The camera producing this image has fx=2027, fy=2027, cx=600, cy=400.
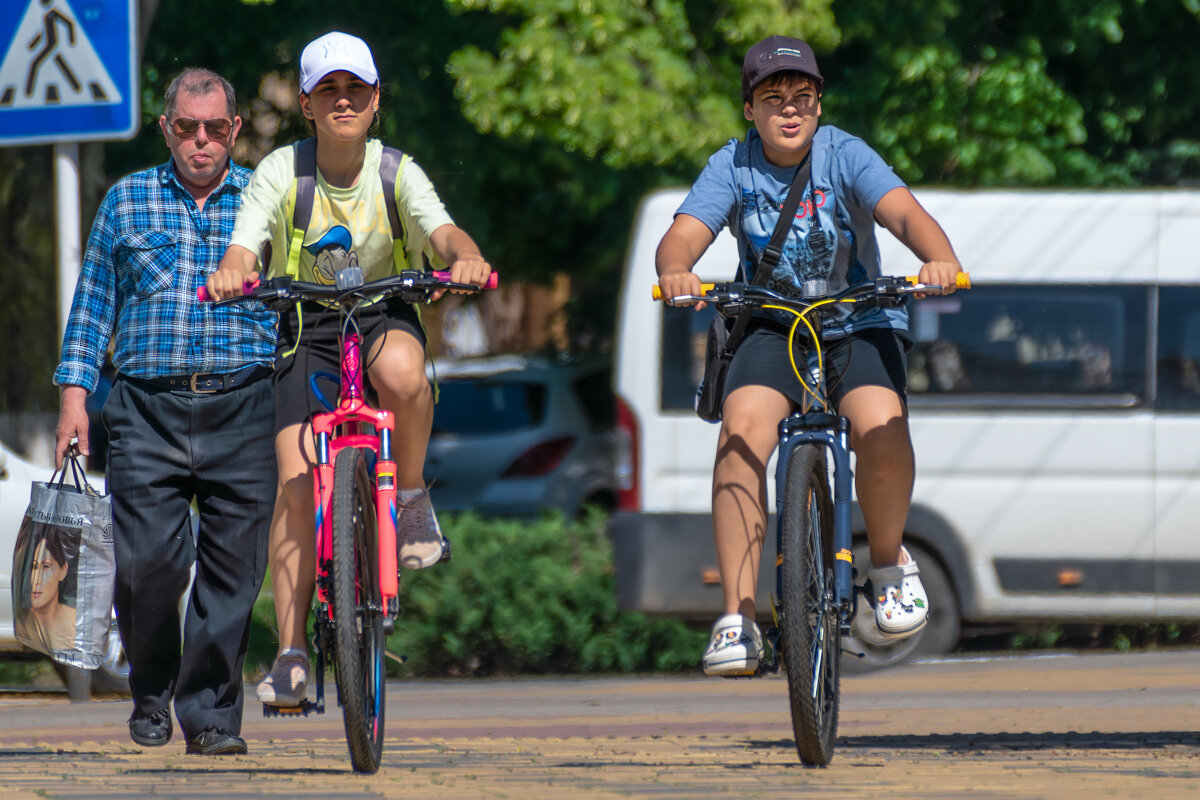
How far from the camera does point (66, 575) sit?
609cm

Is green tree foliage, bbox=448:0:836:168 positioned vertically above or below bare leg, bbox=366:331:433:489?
above

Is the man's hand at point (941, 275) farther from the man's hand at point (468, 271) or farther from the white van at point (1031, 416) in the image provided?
the white van at point (1031, 416)

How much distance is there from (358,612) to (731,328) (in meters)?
1.36

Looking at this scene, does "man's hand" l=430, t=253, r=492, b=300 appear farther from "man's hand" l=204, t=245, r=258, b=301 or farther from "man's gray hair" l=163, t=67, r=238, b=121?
"man's gray hair" l=163, t=67, r=238, b=121

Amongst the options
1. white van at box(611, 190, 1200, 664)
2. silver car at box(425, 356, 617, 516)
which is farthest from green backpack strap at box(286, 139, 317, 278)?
silver car at box(425, 356, 617, 516)

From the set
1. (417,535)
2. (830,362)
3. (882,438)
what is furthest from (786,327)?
(417,535)

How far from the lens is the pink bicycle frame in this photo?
528cm

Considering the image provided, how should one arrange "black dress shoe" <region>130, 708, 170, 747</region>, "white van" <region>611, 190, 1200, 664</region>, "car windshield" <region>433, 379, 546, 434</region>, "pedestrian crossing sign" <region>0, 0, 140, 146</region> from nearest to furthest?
"black dress shoe" <region>130, 708, 170, 747</region> → "pedestrian crossing sign" <region>0, 0, 140, 146</region> → "white van" <region>611, 190, 1200, 664</region> → "car windshield" <region>433, 379, 546, 434</region>

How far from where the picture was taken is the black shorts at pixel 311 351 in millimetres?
5504

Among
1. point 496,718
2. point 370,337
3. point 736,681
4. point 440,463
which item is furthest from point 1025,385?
point 440,463

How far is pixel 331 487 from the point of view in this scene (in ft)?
17.3

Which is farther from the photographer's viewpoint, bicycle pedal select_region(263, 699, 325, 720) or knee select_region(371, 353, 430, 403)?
knee select_region(371, 353, 430, 403)

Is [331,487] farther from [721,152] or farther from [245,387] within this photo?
[721,152]

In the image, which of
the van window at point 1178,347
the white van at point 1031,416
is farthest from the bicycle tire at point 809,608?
the van window at point 1178,347
